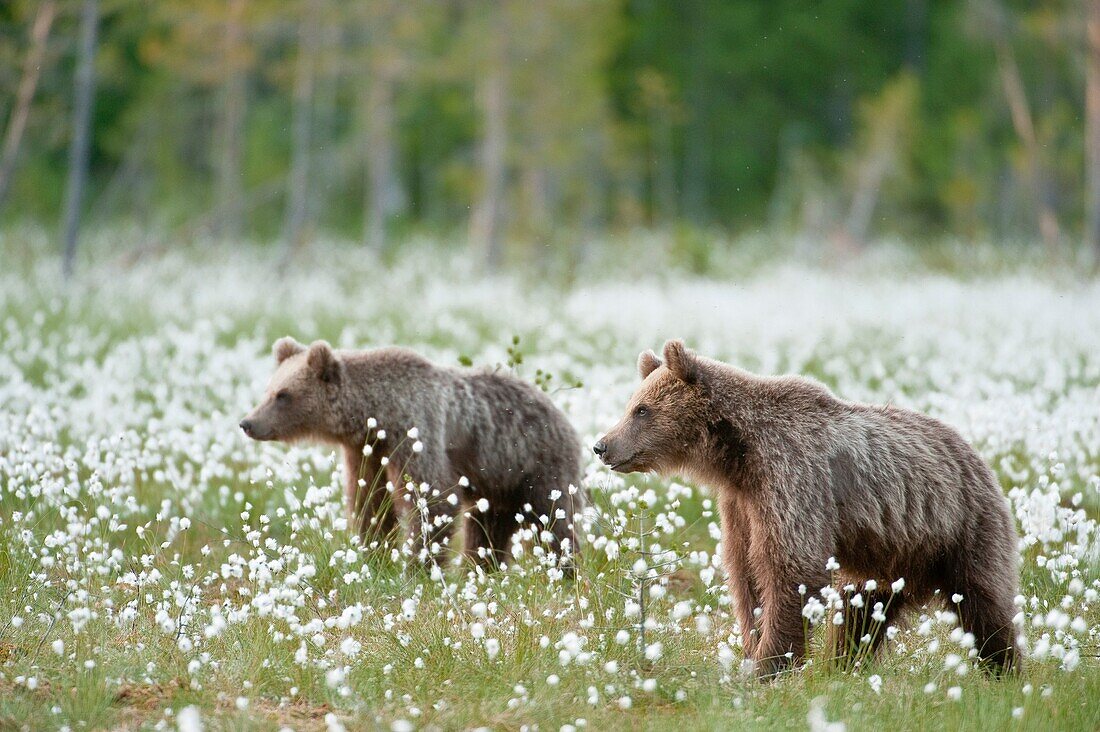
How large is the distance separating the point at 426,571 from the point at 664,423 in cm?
185

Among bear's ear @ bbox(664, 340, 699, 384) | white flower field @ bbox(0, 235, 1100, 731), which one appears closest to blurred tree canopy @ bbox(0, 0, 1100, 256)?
white flower field @ bbox(0, 235, 1100, 731)

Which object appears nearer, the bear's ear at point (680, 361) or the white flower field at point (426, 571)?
the white flower field at point (426, 571)

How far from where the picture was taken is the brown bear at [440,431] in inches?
273

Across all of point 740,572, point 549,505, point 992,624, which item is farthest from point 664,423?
point 992,624

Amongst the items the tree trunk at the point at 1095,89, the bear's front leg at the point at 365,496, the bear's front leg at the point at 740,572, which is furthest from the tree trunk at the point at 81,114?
the tree trunk at the point at 1095,89

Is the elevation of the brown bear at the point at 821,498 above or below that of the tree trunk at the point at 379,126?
below

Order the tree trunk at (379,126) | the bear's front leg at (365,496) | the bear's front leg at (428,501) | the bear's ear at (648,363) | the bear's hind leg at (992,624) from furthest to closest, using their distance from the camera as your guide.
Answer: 1. the tree trunk at (379,126)
2. the bear's front leg at (365,496)
3. the bear's front leg at (428,501)
4. the bear's ear at (648,363)
5. the bear's hind leg at (992,624)

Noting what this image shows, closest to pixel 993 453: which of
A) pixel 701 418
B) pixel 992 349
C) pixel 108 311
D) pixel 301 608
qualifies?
pixel 701 418

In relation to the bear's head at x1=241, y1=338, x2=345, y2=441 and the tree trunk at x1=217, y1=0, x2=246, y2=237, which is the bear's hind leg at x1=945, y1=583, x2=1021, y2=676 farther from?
the tree trunk at x1=217, y1=0, x2=246, y2=237

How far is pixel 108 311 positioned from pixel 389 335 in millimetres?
3895

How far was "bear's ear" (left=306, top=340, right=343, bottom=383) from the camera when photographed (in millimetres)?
7008

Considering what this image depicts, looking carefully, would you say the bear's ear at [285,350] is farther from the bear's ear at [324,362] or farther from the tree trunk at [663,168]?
the tree trunk at [663,168]

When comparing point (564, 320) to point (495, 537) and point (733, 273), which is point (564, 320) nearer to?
point (495, 537)

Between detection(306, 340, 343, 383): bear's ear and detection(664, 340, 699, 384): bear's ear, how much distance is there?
2.42 meters
